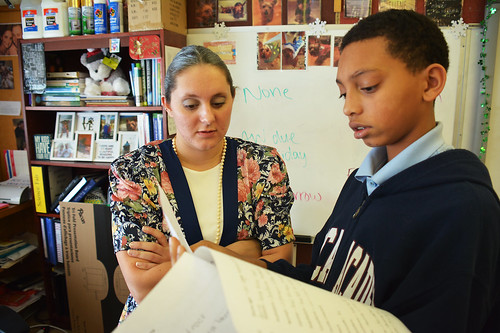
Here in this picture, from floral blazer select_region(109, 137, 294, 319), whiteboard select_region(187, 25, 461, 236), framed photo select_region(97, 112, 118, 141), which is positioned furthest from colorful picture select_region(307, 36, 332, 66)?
framed photo select_region(97, 112, 118, 141)

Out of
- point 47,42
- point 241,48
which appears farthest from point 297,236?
point 47,42

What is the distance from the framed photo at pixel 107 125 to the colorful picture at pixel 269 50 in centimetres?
96

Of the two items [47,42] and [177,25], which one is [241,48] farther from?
[47,42]

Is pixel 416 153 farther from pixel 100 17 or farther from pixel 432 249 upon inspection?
pixel 100 17

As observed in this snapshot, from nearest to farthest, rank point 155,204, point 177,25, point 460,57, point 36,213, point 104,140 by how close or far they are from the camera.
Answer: point 155,204, point 460,57, point 177,25, point 104,140, point 36,213

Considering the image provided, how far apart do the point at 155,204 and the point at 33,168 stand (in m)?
1.66

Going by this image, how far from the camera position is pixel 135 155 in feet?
3.56

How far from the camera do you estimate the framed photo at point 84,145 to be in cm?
217

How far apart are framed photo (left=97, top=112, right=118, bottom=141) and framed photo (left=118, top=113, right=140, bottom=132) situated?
4 cm

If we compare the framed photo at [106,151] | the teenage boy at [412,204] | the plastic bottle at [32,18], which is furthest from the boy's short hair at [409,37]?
the plastic bottle at [32,18]

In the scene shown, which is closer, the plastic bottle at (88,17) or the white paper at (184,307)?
the white paper at (184,307)

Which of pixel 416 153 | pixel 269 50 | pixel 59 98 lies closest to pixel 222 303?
pixel 416 153

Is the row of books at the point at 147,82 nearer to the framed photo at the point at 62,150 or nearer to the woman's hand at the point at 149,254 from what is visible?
the framed photo at the point at 62,150

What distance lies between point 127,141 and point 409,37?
5.94ft
